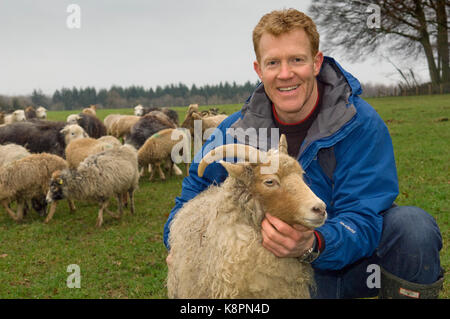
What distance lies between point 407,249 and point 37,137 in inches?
465

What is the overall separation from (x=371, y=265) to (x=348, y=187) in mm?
619

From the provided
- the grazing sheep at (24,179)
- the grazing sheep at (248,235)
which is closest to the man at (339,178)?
the grazing sheep at (248,235)

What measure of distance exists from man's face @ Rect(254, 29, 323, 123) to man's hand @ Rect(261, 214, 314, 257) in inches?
35.4

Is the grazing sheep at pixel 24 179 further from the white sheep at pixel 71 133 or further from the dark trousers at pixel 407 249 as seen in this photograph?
the dark trousers at pixel 407 249

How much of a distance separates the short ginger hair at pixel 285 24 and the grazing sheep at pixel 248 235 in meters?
0.75

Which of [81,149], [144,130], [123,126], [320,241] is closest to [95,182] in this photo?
[81,149]

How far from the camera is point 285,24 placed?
104 inches

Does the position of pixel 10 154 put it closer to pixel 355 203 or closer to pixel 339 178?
pixel 339 178

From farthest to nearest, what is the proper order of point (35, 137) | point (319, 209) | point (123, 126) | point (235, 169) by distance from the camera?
point (123, 126)
point (35, 137)
point (235, 169)
point (319, 209)

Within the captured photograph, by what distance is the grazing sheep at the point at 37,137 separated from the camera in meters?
11.8

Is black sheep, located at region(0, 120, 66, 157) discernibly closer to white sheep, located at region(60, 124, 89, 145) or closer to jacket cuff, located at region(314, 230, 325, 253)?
white sheep, located at region(60, 124, 89, 145)

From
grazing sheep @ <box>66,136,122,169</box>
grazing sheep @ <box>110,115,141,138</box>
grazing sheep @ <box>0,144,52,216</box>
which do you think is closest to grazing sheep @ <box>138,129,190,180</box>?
grazing sheep @ <box>66,136,122,169</box>

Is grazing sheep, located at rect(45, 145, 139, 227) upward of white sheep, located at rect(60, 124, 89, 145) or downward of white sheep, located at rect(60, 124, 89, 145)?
downward

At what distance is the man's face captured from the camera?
269 centimetres
